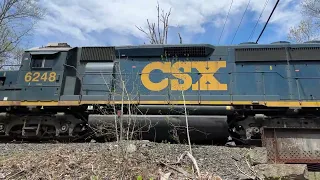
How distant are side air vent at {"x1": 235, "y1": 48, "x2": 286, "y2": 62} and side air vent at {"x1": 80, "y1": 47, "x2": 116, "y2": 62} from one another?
4019 millimetres

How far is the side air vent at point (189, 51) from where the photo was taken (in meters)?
9.07

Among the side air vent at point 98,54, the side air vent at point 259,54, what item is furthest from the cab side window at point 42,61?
the side air vent at point 259,54

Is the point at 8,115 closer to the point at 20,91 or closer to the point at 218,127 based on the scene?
the point at 20,91

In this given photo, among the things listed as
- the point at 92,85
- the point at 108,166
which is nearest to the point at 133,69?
the point at 92,85

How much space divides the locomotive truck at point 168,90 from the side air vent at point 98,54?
0.11 ft

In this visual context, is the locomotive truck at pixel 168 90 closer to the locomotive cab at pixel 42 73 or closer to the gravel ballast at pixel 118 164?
the locomotive cab at pixel 42 73

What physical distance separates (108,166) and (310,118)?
19.1 feet

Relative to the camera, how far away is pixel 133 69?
928cm

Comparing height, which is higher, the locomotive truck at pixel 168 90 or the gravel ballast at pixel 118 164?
the locomotive truck at pixel 168 90

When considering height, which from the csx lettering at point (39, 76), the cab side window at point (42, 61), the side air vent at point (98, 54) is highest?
the side air vent at point (98, 54)

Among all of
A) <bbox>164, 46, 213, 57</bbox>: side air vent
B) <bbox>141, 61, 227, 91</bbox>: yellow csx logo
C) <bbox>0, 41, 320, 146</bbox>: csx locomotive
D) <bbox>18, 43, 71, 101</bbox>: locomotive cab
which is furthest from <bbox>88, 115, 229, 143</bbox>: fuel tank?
<bbox>164, 46, 213, 57</bbox>: side air vent

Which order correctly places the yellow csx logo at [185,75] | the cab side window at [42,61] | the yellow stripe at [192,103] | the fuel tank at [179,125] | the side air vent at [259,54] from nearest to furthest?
the fuel tank at [179,125]
the yellow stripe at [192,103]
the yellow csx logo at [185,75]
the side air vent at [259,54]
the cab side window at [42,61]

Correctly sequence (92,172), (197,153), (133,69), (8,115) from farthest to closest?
(133,69) → (8,115) → (197,153) → (92,172)

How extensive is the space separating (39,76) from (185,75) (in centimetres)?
456
